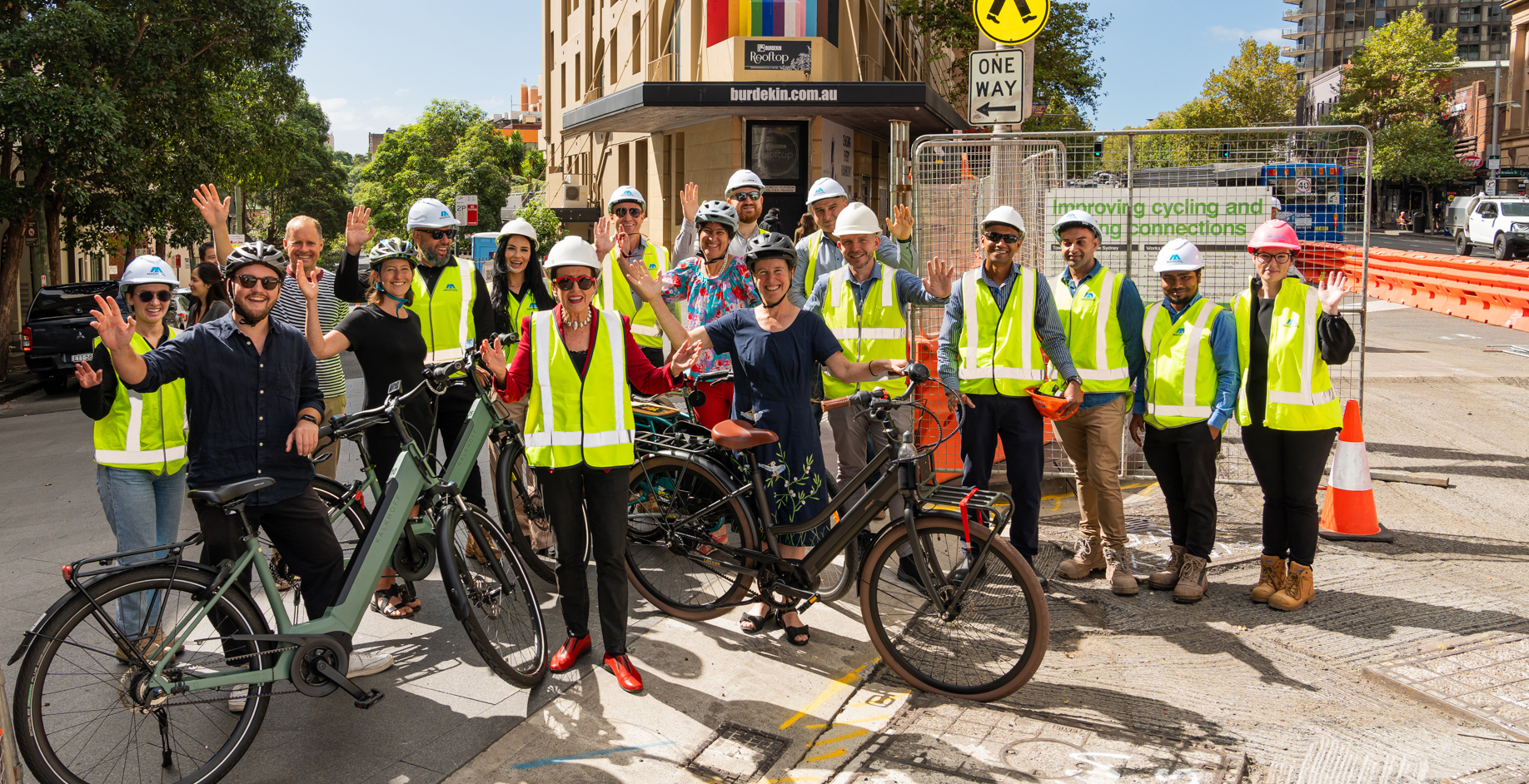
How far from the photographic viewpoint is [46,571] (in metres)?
6.41

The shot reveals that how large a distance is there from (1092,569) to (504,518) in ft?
10.9

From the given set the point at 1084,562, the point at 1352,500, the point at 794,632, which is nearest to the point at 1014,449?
the point at 1084,562

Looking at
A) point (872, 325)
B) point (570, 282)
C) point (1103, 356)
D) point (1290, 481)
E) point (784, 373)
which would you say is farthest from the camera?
point (872, 325)

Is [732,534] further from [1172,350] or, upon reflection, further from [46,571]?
[46,571]

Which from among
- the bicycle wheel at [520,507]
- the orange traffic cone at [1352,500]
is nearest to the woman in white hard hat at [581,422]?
the bicycle wheel at [520,507]

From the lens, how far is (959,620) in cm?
460

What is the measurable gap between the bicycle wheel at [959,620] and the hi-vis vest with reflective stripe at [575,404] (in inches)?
48.4

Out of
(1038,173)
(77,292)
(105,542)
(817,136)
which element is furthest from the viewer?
(817,136)

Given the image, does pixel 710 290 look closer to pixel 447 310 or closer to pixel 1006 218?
pixel 447 310

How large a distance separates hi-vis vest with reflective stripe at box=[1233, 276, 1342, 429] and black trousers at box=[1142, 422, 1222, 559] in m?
0.35

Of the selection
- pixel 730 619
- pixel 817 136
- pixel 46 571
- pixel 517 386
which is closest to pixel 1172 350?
pixel 730 619

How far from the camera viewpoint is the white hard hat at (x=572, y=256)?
442cm

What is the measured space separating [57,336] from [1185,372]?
53.8ft

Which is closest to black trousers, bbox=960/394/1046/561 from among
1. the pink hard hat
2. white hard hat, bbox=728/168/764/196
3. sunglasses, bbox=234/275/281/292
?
the pink hard hat
